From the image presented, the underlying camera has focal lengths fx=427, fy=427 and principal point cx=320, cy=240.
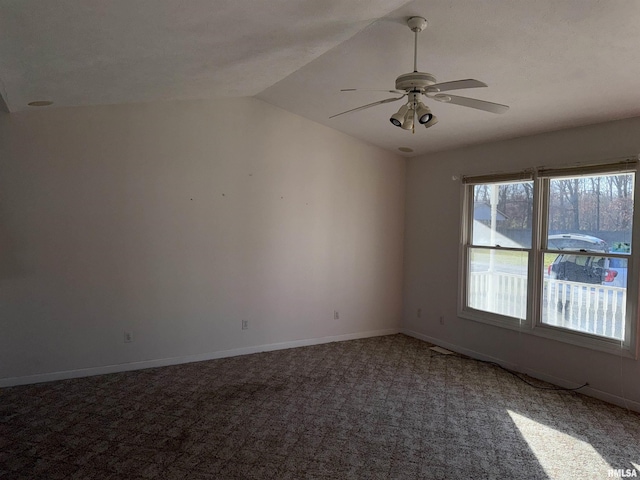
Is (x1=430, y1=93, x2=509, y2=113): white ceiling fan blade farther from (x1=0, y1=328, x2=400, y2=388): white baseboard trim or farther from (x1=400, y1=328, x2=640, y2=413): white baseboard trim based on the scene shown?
(x1=0, y1=328, x2=400, y2=388): white baseboard trim

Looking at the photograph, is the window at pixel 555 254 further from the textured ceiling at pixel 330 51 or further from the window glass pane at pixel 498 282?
the textured ceiling at pixel 330 51

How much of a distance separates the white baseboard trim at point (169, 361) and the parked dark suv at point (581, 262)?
2620mm

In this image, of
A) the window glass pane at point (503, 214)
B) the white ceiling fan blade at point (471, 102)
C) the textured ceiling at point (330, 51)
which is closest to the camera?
the textured ceiling at point (330, 51)

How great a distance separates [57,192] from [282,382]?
113 inches

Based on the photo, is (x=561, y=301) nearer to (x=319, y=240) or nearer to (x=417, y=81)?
(x=319, y=240)

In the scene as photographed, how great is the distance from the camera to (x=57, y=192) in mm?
4137

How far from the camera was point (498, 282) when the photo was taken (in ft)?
16.3

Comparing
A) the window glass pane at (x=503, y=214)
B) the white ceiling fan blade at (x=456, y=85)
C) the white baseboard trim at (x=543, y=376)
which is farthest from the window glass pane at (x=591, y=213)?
the white ceiling fan blade at (x=456, y=85)

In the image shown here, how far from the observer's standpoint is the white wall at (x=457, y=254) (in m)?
3.82

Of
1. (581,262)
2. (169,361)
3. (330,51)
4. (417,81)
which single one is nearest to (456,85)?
(417,81)

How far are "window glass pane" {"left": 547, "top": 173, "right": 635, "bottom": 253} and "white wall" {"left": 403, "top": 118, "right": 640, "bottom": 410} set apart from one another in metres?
0.23

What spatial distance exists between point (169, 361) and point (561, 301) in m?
4.17

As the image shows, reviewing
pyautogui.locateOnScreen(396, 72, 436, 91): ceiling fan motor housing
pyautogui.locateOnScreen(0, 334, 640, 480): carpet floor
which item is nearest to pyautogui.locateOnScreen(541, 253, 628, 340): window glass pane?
pyautogui.locateOnScreen(0, 334, 640, 480): carpet floor

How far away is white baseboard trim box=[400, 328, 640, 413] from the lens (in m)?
3.73
